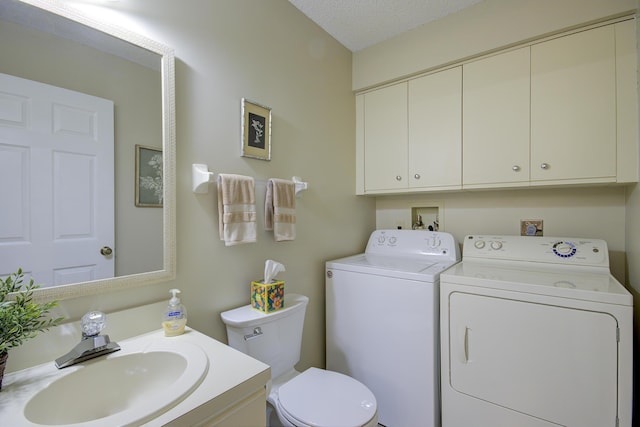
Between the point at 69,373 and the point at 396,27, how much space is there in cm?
244

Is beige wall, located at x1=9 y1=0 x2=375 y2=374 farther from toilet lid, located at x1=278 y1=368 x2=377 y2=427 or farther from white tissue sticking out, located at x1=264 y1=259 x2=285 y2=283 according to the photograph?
toilet lid, located at x1=278 y1=368 x2=377 y2=427

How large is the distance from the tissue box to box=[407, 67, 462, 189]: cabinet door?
1.24 m

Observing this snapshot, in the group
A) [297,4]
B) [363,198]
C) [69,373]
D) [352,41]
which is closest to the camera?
[69,373]

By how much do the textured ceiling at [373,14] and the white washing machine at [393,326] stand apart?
1450 mm

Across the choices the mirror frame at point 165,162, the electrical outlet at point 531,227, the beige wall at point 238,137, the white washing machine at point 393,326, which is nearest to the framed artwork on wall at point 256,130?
the beige wall at point 238,137

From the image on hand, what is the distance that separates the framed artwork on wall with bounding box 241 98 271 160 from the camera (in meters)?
1.49

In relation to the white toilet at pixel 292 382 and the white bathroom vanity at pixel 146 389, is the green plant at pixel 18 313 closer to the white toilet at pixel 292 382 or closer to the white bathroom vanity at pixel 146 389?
the white bathroom vanity at pixel 146 389

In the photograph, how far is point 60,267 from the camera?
94 cm

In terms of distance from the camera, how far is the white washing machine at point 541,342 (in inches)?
45.7

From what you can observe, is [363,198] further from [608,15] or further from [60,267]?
[60,267]

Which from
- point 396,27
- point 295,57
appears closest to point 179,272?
point 295,57

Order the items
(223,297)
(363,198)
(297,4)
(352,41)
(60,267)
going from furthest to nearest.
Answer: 1. (363,198)
2. (352,41)
3. (297,4)
4. (223,297)
5. (60,267)

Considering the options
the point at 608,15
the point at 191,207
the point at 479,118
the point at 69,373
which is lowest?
the point at 69,373

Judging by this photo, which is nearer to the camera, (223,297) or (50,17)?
(50,17)
